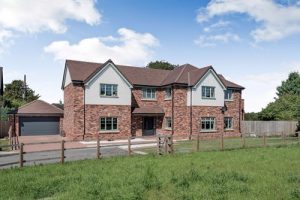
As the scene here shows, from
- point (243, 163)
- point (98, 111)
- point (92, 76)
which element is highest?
point (92, 76)

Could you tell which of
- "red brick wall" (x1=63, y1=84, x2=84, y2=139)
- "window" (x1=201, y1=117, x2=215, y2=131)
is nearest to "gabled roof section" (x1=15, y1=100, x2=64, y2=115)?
"red brick wall" (x1=63, y1=84, x2=84, y2=139)

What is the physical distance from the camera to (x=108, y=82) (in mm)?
33312

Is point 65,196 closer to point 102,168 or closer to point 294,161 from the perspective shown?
point 102,168

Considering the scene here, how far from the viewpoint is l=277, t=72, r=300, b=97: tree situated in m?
73.3

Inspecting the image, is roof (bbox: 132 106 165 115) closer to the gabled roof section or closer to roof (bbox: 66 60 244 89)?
roof (bbox: 66 60 244 89)

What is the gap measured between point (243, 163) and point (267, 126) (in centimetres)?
2679

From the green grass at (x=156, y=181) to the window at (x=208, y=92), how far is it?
66.2ft

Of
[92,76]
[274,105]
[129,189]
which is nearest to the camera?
[129,189]

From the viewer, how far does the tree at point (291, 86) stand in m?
73.3

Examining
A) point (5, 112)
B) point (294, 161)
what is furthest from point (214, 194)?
point (5, 112)

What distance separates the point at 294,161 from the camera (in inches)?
655

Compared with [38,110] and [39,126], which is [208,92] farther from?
[39,126]

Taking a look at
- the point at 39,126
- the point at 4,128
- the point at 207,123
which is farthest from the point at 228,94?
the point at 4,128

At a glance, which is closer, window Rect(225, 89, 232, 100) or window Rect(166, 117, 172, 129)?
window Rect(166, 117, 172, 129)
